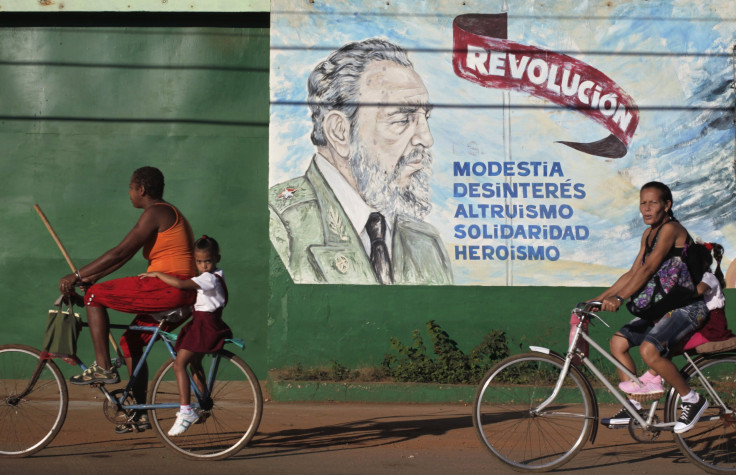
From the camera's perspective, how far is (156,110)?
9.45 m

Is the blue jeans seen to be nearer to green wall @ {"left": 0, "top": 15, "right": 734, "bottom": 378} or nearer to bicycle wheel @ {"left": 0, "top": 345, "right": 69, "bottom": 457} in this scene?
bicycle wheel @ {"left": 0, "top": 345, "right": 69, "bottom": 457}

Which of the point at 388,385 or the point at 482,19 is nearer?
the point at 388,385

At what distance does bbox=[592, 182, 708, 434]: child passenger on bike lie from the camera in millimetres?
5652

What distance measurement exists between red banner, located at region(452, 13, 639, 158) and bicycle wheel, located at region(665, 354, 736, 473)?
380 cm

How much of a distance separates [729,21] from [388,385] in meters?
5.26

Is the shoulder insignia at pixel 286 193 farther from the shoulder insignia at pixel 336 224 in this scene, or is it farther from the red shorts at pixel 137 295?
the red shorts at pixel 137 295

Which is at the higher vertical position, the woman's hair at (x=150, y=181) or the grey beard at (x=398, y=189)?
the grey beard at (x=398, y=189)

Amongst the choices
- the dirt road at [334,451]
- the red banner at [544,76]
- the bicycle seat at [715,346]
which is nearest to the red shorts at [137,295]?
the dirt road at [334,451]

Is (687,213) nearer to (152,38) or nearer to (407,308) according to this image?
(407,308)

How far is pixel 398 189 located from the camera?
9148mm

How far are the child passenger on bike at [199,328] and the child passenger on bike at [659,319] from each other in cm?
262

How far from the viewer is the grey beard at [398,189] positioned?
914 cm

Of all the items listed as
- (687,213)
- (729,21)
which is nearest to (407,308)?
(687,213)

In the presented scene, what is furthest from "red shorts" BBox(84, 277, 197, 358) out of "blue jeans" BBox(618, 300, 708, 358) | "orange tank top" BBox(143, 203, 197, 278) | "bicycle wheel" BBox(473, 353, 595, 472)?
"blue jeans" BBox(618, 300, 708, 358)
